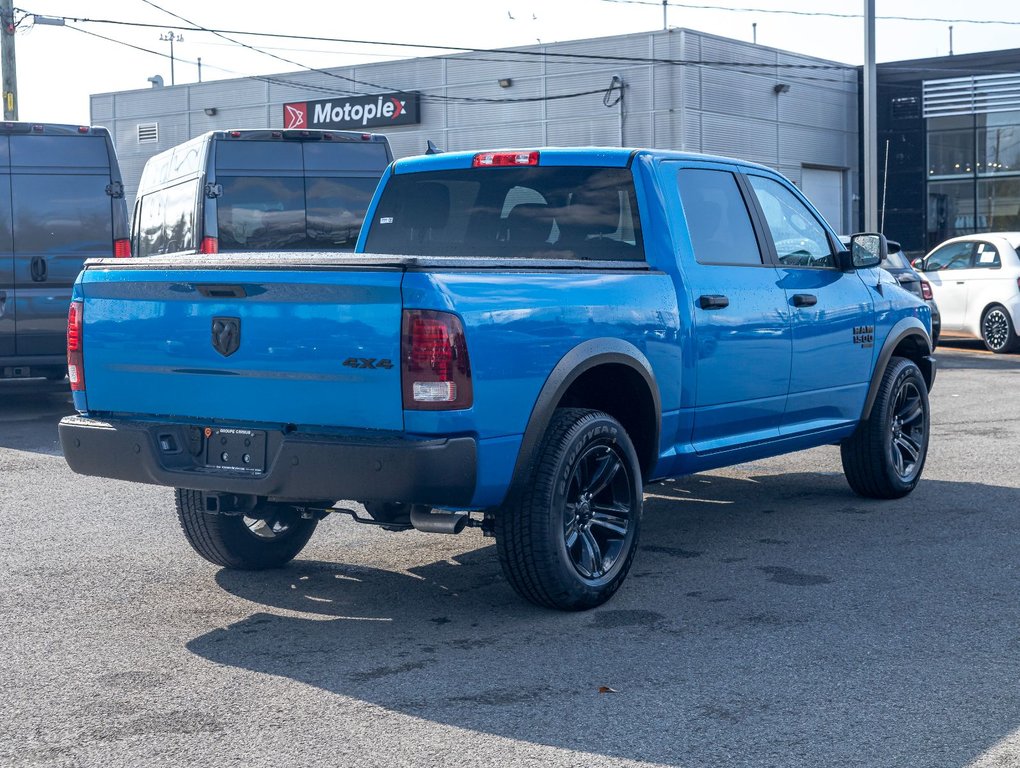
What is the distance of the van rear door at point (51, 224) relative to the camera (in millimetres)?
12961

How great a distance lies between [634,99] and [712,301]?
29769 millimetres

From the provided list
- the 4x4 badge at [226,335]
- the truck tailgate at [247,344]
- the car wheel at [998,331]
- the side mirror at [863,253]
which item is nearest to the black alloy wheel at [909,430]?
the side mirror at [863,253]

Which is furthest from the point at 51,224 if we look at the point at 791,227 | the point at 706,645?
the point at 706,645

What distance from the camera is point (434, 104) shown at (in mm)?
39719

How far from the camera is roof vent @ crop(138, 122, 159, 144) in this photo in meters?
46.1

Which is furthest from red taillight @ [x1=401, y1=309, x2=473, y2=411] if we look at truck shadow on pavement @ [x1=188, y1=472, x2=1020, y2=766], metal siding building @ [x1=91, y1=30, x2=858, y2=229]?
metal siding building @ [x1=91, y1=30, x2=858, y2=229]

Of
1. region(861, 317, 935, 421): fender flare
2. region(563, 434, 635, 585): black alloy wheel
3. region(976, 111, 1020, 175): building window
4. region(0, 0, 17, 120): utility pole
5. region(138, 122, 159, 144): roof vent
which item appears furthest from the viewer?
region(138, 122, 159, 144): roof vent

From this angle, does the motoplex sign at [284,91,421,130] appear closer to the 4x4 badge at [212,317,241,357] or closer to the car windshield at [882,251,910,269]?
the car windshield at [882,251,910,269]

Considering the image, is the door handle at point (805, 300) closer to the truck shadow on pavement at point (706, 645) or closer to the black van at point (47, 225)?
the truck shadow on pavement at point (706, 645)

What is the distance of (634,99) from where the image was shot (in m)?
35.4

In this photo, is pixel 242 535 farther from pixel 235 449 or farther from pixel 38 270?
pixel 38 270

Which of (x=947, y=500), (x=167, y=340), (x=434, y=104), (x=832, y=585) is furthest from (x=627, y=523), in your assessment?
(x=434, y=104)

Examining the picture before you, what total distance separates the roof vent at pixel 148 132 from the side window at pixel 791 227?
41.0 m

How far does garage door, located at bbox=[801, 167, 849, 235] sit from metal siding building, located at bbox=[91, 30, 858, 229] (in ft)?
0.16
